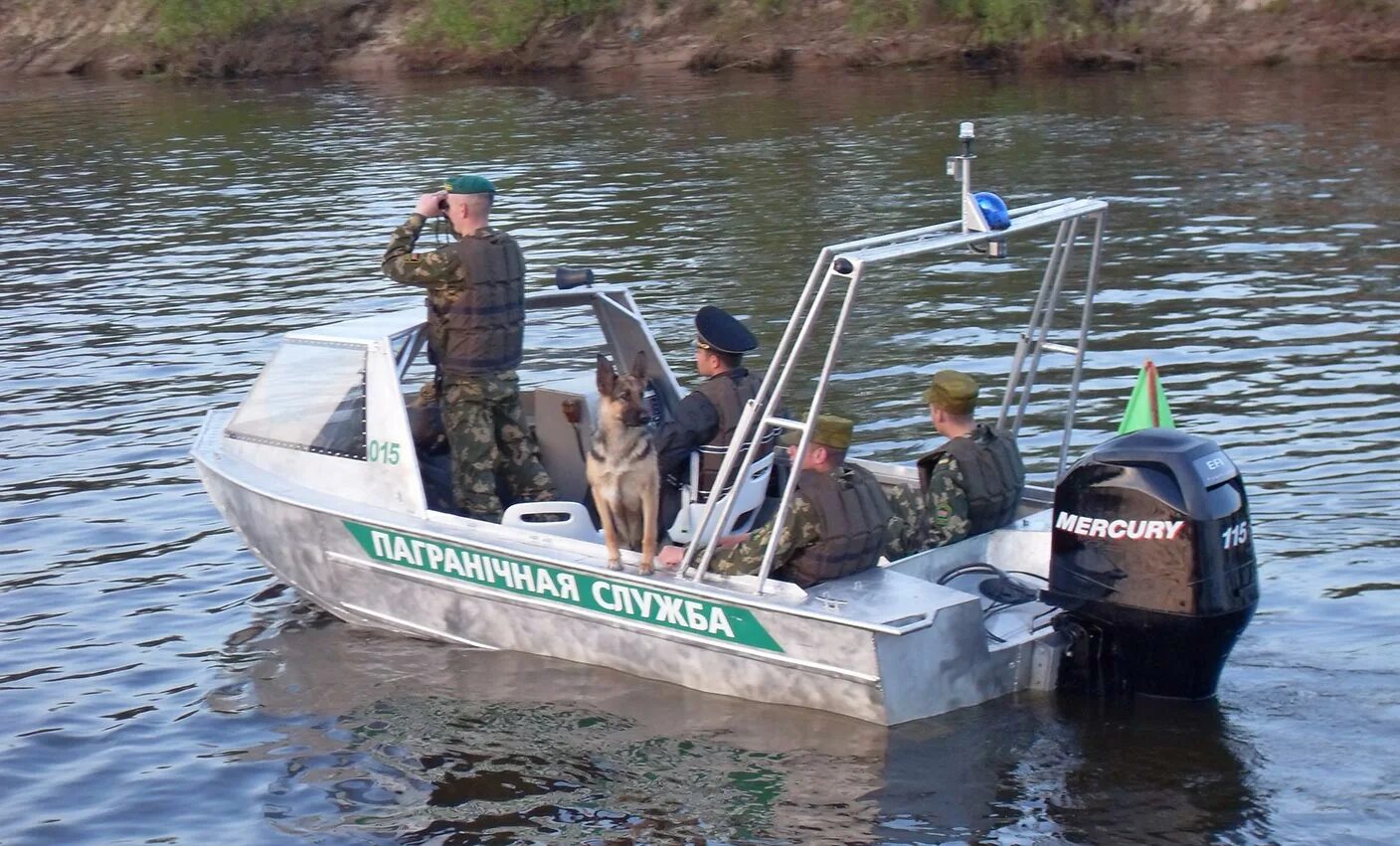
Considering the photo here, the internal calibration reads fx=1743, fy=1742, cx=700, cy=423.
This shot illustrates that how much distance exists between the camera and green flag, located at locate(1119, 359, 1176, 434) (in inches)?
318

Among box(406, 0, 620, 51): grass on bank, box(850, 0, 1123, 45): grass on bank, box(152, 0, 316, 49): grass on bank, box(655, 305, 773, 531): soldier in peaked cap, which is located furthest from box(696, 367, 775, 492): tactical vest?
box(152, 0, 316, 49): grass on bank

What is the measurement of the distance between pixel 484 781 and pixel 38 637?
3244mm

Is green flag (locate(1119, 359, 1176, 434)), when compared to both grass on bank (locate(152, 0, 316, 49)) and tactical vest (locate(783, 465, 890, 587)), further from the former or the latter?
grass on bank (locate(152, 0, 316, 49))

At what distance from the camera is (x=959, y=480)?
7926 millimetres

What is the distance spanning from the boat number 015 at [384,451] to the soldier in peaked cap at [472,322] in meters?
0.31

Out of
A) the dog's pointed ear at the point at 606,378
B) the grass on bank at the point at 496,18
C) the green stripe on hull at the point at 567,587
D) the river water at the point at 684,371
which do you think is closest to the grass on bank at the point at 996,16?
the river water at the point at 684,371

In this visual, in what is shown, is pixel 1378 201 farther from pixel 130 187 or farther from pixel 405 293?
pixel 130 187

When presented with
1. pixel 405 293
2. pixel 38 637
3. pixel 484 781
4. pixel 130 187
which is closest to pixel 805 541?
pixel 484 781

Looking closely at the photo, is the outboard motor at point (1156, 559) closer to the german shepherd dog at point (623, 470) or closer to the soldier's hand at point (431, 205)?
the german shepherd dog at point (623, 470)

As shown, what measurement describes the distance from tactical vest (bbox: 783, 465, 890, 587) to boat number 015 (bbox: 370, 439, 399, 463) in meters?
2.07

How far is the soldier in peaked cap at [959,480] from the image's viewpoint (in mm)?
7906

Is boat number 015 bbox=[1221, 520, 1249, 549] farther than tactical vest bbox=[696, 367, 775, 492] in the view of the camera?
No

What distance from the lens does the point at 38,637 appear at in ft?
29.8

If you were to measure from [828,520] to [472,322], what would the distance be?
7.06ft
